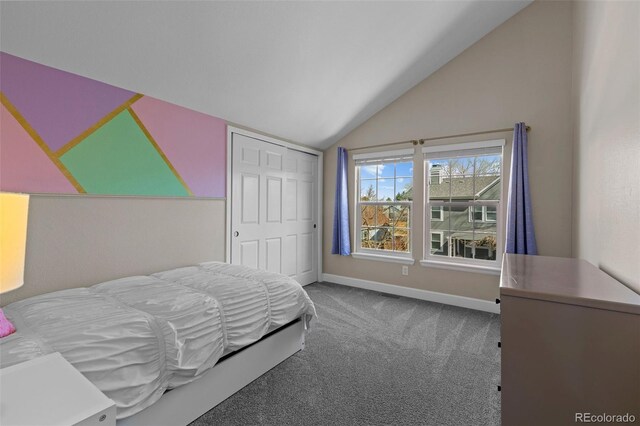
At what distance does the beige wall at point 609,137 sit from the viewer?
1.24 m

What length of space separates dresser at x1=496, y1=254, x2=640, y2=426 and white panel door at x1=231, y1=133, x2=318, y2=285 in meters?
2.70

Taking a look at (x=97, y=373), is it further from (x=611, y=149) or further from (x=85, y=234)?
(x=611, y=149)

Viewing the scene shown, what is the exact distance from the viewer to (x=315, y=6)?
2221 mm

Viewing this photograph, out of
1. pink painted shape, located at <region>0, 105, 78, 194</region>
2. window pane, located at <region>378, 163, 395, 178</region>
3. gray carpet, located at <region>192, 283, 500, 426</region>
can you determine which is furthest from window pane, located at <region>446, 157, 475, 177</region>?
pink painted shape, located at <region>0, 105, 78, 194</region>

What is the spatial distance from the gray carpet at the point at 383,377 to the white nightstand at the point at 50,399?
99cm

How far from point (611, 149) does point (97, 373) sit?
2.76m

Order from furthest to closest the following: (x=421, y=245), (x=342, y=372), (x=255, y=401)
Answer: (x=421, y=245)
(x=342, y=372)
(x=255, y=401)

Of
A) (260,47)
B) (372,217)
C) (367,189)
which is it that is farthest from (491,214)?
(260,47)

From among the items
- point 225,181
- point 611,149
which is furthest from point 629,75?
point 225,181

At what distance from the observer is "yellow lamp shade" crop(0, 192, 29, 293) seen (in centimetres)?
71

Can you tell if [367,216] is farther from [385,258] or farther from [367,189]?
[385,258]

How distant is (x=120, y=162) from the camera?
2273 millimetres

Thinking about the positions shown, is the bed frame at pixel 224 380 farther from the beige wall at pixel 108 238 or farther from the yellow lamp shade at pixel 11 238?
the beige wall at pixel 108 238

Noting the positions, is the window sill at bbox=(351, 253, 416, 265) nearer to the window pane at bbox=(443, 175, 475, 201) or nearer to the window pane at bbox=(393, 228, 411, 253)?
the window pane at bbox=(393, 228, 411, 253)
